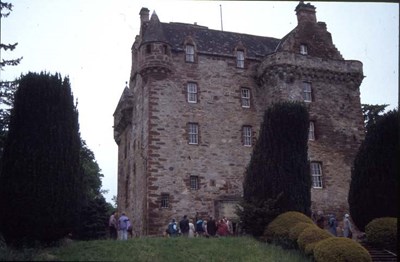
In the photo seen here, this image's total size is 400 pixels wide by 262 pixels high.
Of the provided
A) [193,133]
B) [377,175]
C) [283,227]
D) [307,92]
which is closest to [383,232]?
[377,175]

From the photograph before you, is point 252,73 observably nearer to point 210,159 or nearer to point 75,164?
point 210,159

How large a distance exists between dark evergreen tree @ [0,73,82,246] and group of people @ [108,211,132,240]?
4214mm

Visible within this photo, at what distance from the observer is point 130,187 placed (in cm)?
3475

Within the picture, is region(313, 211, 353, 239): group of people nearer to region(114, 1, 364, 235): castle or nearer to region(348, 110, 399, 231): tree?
region(348, 110, 399, 231): tree

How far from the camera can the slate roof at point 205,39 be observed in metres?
32.1

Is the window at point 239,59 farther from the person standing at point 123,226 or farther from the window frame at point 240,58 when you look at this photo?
the person standing at point 123,226

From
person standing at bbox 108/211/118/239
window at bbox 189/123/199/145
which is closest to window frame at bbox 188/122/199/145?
window at bbox 189/123/199/145

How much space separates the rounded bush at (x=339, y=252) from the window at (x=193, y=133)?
1352 centimetres

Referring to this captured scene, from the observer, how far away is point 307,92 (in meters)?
33.7

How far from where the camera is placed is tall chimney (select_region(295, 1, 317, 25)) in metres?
35.7

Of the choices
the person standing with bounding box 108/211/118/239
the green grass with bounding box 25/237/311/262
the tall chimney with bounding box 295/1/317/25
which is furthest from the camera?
the tall chimney with bounding box 295/1/317/25

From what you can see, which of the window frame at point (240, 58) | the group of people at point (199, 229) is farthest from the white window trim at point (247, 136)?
the group of people at point (199, 229)

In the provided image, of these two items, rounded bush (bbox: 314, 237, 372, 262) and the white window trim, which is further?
the white window trim

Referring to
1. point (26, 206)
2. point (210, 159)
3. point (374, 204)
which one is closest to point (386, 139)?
point (374, 204)
